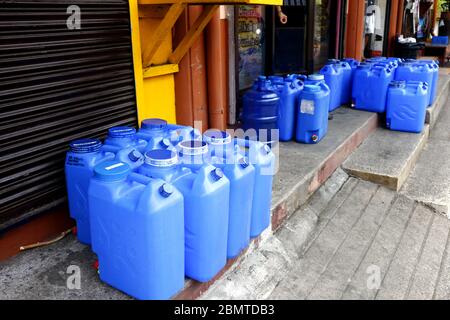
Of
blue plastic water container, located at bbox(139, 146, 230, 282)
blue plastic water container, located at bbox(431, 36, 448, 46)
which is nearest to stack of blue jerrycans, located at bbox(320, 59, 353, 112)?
blue plastic water container, located at bbox(139, 146, 230, 282)

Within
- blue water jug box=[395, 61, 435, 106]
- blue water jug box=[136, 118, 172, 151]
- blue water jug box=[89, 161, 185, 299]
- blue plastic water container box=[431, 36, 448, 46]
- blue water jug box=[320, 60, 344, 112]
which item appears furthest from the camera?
blue plastic water container box=[431, 36, 448, 46]

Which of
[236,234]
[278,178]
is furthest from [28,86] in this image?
[278,178]

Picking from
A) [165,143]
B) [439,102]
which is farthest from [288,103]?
[439,102]

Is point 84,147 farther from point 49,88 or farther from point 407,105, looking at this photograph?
point 407,105

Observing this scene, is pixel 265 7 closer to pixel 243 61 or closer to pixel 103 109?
pixel 243 61

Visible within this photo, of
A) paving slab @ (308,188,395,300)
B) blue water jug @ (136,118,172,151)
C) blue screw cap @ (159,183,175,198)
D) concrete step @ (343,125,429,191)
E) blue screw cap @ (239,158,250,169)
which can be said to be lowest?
paving slab @ (308,188,395,300)

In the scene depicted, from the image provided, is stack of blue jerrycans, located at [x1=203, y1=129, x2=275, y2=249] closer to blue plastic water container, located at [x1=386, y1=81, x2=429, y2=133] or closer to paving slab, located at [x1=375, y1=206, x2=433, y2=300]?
paving slab, located at [x1=375, y1=206, x2=433, y2=300]

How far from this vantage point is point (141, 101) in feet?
11.4

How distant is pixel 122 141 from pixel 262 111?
1.98m

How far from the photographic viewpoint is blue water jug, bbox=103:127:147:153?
2750 millimetres

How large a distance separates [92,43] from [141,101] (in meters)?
0.64

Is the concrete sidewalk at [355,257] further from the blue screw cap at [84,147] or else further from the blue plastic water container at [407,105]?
the blue plastic water container at [407,105]

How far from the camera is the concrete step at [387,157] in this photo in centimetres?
457

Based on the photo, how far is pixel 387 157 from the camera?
5.05m
